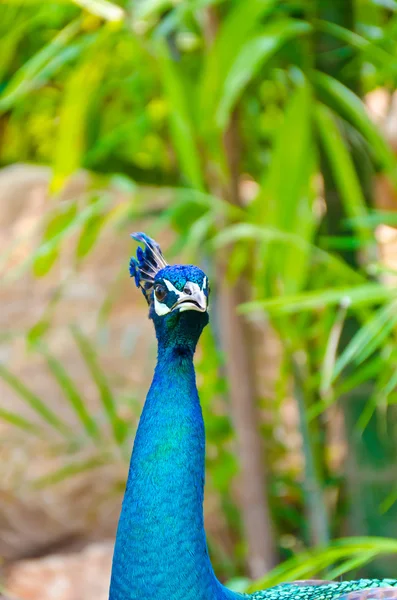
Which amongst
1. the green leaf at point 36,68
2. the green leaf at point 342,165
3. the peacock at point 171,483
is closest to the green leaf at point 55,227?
the green leaf at point 36,68

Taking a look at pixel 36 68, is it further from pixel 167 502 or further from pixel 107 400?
pixel 167 502

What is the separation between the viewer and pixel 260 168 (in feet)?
4.75

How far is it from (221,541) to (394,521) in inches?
25.0

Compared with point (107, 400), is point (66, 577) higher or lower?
lower

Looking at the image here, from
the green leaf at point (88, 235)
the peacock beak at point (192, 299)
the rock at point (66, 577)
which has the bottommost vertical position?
the peacock beak at point (192, 299)

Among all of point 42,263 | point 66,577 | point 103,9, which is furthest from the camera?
point 66,577

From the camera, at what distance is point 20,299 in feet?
6.24

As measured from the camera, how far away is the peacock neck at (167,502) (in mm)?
677

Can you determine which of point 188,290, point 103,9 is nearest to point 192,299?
point 188,290

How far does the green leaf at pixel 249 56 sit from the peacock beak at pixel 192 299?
0.34m

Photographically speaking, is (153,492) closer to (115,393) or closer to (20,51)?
(115,393)

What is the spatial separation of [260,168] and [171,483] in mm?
847

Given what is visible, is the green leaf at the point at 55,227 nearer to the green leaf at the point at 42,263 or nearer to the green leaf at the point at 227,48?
the green leaf at the point at 42,263

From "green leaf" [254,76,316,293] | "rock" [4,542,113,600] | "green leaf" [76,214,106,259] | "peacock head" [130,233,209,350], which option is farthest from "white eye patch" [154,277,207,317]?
"rock" [4,542,113,600]
